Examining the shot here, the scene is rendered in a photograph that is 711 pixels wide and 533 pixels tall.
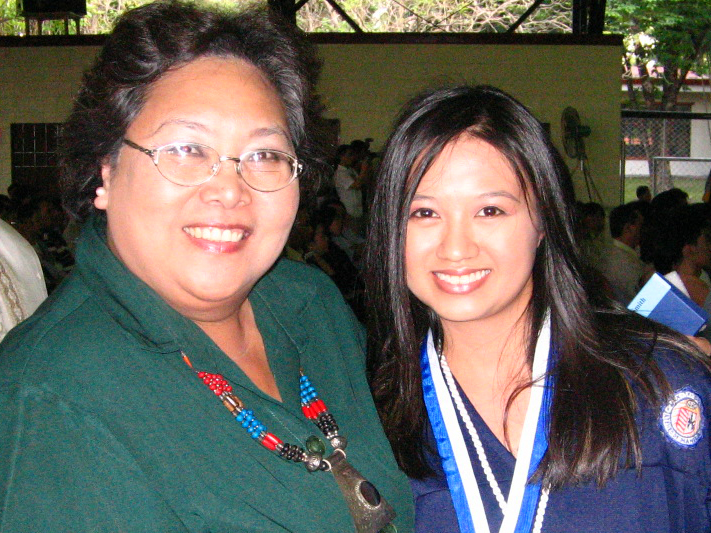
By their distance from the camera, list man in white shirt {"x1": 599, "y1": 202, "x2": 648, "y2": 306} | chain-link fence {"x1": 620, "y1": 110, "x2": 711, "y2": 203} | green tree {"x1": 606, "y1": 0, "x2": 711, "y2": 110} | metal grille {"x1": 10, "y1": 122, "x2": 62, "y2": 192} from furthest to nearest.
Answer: green tree {"x1": 606, "y1": 0, "x2": 711, "y2": 110} < chain-link fence {"x1": 620, "y1": 110, "x2": 711, "y2": 203} < metal grille {"x1": 10, "y1": 122, "x2": 62, "y2": 192} < man in white shirt {"x1": 599, "y1": 202, "x2": 648, "y2": 306}

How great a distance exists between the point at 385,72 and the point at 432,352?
26.4 ft

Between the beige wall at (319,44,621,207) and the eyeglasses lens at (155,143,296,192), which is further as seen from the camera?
the beige wall at (319,44,621,207)

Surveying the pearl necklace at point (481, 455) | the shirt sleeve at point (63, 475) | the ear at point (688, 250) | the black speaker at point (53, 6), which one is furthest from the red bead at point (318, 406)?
the black speaker at point (53, 6)

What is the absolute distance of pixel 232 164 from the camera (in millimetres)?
1523

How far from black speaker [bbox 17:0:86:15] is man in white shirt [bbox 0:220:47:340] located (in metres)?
8.41

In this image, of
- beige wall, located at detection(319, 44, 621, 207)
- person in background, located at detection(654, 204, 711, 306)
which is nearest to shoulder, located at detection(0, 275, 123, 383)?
person in background, located at detection(654, 204, 711, 306)

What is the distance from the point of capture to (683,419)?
1.66 m

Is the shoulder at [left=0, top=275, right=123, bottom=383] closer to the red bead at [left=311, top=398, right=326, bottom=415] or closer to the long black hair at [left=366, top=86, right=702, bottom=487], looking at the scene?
the red bead at [left=311, top=398, right=326, bottom=415]

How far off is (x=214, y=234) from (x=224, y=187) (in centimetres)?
9

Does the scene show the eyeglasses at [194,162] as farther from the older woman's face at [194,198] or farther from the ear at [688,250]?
the ear at [688,250]

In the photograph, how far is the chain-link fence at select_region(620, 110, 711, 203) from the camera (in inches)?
413

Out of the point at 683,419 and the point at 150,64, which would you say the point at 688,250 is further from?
the point at 150,64

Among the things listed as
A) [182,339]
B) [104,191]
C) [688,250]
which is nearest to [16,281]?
[104,191]

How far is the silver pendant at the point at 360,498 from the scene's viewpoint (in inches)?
60.2
